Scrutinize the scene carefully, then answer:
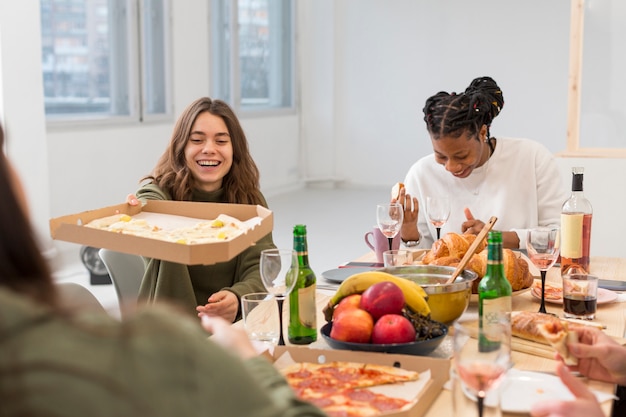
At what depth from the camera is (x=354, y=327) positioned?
1646mm

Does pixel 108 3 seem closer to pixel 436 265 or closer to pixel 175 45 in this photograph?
pixel 175 45

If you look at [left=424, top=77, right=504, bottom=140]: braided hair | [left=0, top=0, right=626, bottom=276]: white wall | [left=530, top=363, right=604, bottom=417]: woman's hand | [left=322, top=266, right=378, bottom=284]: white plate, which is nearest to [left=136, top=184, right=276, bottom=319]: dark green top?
[left=322, top=266, right=378, bottom=284]: white plate

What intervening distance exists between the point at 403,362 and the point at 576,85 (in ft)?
12.5

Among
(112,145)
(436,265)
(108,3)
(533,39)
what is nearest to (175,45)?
(108,3)

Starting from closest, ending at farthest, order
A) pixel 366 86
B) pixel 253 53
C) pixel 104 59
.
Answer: pixel 104 59
pixel 253 53
pixel 366 86

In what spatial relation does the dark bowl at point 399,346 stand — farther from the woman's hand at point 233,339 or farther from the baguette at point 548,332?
the woman's hand at point 233,339

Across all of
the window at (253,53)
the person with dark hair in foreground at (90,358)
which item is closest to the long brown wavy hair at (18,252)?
Result: the person with dark hair in foreground at (90,358)

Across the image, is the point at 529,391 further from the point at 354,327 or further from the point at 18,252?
the point at 18,252

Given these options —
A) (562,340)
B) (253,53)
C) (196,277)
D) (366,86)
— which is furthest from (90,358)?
(366,86)

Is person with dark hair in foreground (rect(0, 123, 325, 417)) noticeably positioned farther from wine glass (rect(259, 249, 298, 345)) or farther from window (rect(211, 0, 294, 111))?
window (rect(211, 0, 294, 111))

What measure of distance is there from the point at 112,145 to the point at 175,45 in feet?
4.48

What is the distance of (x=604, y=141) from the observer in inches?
190

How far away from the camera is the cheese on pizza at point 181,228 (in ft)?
6.38

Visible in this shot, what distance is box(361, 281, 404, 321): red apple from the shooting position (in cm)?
166
